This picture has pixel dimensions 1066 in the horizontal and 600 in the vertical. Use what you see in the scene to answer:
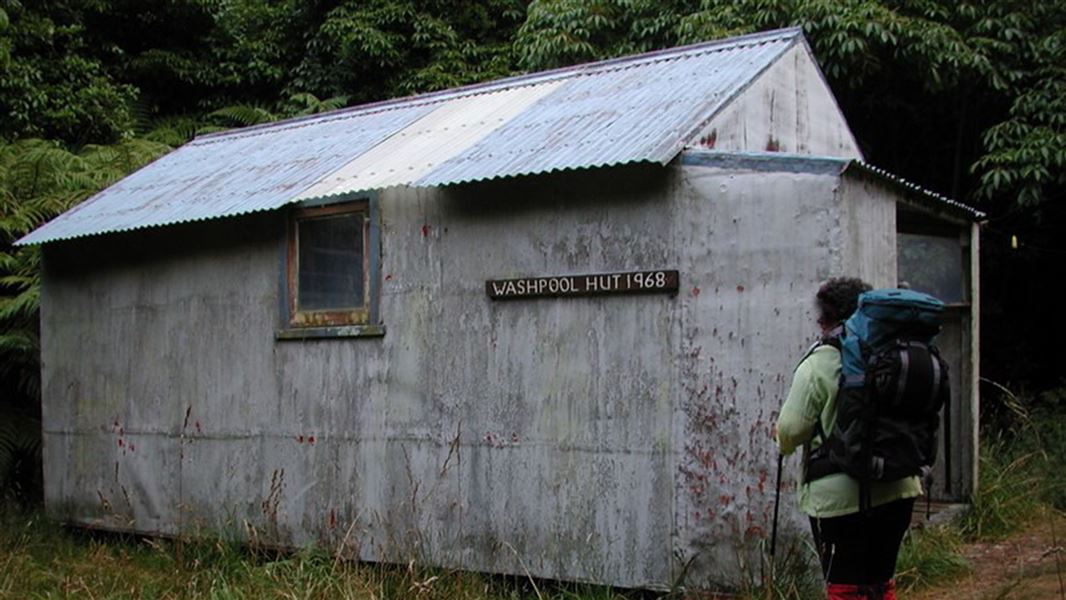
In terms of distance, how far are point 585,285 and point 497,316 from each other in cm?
69

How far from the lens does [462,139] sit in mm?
7938

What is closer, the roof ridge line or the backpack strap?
the backpack strap

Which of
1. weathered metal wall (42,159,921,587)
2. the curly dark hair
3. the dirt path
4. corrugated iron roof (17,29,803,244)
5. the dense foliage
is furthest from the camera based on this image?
the dense foliage

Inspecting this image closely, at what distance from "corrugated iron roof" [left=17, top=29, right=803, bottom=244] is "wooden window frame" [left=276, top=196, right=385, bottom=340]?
206 mm

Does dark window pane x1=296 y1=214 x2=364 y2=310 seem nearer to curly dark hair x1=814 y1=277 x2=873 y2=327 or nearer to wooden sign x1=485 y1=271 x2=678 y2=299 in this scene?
wooden sign x1=485 y1=271 x2=678 y2=299

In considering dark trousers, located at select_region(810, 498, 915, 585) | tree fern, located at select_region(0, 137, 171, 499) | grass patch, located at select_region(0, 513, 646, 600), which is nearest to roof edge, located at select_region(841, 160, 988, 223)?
dark trousers, located at select_region(810, 498, 915, 585)

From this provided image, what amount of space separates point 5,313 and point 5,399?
1.11 m

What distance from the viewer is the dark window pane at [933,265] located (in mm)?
8586

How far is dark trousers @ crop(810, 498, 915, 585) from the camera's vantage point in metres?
4.67

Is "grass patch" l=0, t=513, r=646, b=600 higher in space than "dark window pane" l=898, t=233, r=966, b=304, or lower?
lower

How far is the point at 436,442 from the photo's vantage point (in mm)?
7344

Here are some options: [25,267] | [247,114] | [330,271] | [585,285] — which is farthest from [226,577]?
[247,114]

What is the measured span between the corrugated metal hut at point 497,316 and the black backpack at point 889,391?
1.36 metres

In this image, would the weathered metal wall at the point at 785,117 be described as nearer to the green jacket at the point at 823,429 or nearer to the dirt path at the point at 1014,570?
the green jacket at the point at 823,429
